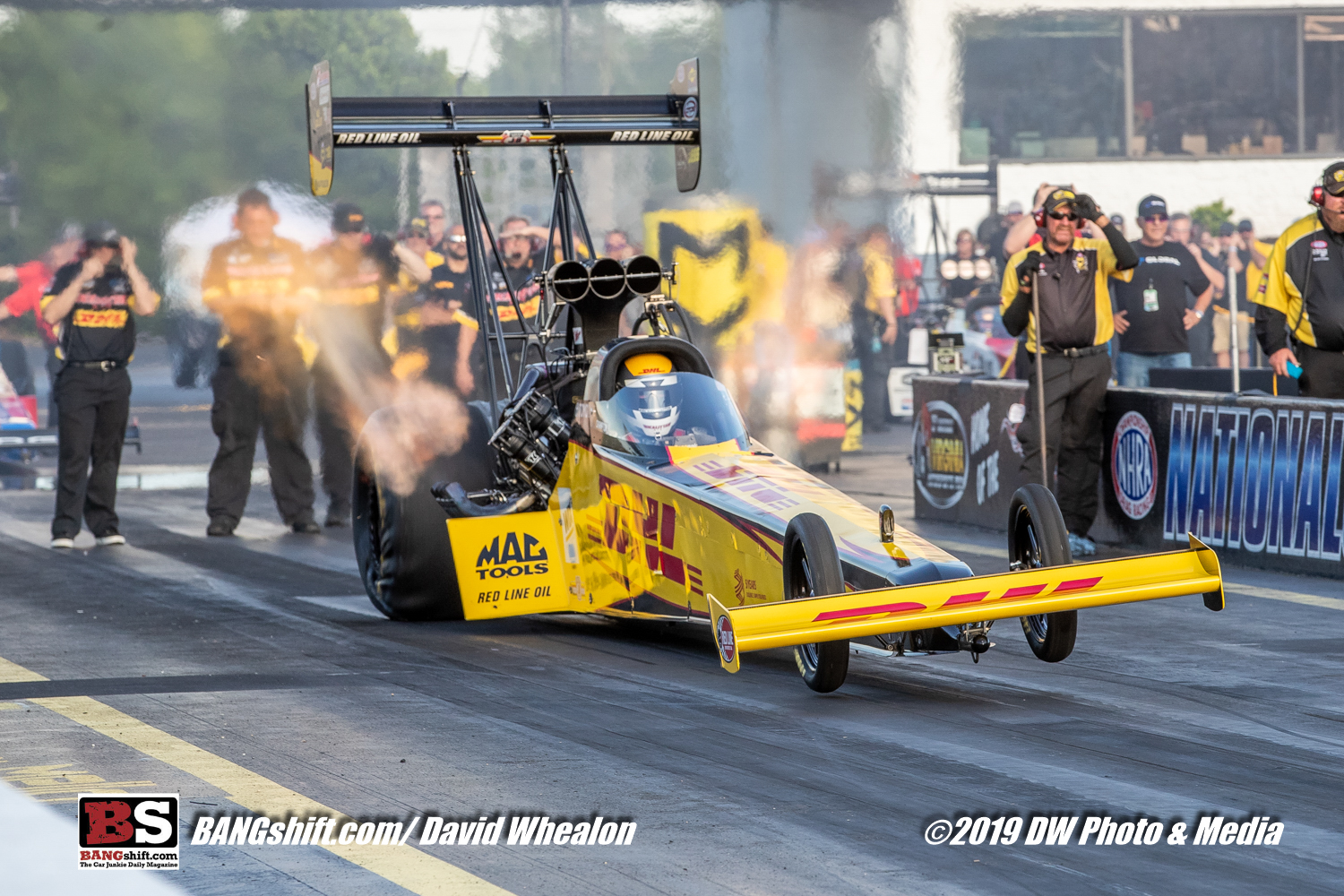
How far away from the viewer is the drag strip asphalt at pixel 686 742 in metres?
4.77

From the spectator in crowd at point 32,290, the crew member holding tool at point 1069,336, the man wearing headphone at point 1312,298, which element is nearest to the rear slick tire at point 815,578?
the crew member holding tool at point 1069,336

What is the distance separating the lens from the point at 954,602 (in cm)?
629

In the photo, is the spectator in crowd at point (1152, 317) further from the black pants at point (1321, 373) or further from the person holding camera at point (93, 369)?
the person holding camera at point (93, 369)

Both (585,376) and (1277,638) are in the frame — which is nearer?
(1277,638)

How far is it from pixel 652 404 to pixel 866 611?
7.43 ft

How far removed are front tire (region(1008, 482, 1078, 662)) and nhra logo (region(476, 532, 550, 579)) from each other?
2.51 m

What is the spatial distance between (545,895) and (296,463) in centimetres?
984

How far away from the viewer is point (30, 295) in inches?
700

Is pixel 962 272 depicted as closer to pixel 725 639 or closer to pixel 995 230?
pixel 995 230

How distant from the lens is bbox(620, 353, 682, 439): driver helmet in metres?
8.16

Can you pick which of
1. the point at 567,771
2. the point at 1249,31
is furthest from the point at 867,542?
the point at 1249,31

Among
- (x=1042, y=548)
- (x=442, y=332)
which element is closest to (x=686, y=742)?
(x=1042, y=548)

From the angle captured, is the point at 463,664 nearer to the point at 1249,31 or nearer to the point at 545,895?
the point at 545,895

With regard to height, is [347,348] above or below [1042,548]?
above
